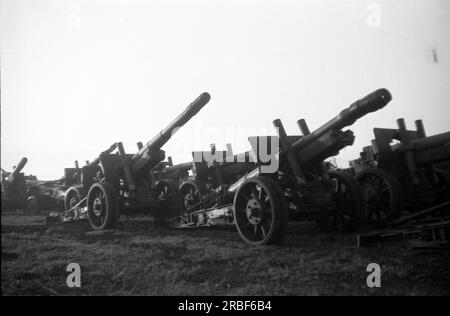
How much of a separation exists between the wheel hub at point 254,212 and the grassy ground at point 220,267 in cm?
42

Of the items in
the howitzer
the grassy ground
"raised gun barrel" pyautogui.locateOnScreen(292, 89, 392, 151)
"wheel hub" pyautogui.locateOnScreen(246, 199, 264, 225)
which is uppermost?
"raised gun barrel" pyautogui.locateOnScreen(292, 89, 392, 151)

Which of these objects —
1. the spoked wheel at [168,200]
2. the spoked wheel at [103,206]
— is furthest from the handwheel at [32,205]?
the spoked wheel at [168,200]

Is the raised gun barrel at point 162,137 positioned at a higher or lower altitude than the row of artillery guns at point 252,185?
higher

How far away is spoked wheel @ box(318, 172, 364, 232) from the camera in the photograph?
5844mm

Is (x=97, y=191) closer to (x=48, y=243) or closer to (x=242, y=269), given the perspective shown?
(x=48, y=243)

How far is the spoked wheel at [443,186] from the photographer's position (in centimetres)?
746

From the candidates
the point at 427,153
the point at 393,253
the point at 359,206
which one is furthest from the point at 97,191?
the point at 427,153

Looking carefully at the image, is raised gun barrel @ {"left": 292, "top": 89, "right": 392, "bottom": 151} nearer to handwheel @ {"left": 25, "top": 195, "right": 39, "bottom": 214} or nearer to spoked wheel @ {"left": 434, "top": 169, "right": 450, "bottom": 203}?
spoked wheel @ {"left": 434, "top": 169, "right": 450, "bottom": 203}

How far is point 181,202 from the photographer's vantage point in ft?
28.7

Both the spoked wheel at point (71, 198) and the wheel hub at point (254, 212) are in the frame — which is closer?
the wheel hub at point (254, 212)

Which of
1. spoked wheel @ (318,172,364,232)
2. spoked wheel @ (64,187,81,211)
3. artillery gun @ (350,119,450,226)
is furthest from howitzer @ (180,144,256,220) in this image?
spoked wheel @ (64,187,81,211)

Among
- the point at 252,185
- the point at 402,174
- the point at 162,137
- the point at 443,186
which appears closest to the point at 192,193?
the point at 162,137

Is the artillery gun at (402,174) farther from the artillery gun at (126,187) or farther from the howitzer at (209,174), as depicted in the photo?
the artillery gun at (126,187)
